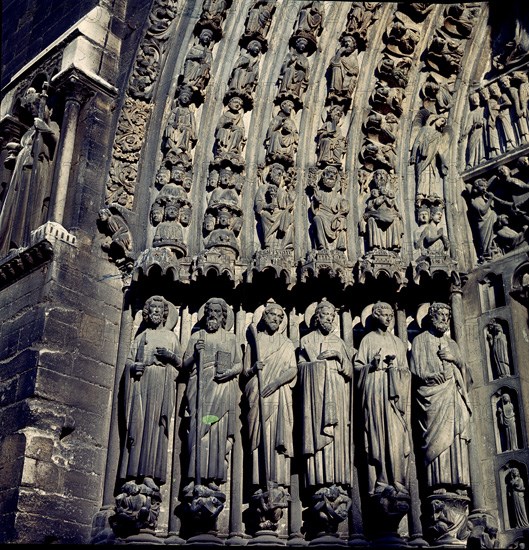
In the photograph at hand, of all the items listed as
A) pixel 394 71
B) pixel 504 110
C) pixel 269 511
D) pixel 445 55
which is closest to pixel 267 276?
pixel 269 511

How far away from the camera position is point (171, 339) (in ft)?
28.1

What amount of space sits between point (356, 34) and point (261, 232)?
2559mm

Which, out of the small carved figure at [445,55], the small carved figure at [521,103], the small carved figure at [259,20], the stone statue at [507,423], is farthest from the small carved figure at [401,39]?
the stone statue at [507,423]

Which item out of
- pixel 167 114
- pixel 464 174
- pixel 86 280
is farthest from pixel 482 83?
pixel 86 280

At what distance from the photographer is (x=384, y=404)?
7996 mm

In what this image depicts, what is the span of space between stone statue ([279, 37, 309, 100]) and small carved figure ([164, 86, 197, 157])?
0.99 meters

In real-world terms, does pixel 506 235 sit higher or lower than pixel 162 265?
higher

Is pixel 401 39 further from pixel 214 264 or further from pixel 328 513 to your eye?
pixel 328 513

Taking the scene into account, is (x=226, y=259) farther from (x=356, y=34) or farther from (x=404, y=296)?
(x=356, y=34)

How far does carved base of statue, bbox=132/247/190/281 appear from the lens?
8.67 meters

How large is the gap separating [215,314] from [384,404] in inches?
70.2

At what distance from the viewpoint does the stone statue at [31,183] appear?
9.70 meters

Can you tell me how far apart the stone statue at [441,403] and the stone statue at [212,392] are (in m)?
1.67

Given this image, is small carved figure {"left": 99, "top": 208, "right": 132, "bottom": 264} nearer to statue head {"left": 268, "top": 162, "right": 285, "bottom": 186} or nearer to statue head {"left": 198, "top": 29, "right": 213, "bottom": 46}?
statue head {"left": 268, "top": 162, "right": 285, "bottom": 186}
